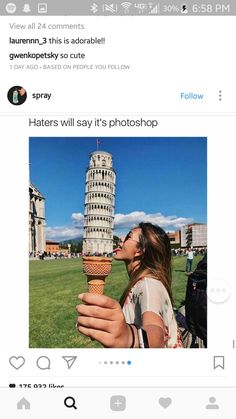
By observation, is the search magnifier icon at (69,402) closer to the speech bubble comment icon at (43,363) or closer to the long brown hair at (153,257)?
the speech bubble comment icon at (43,363)

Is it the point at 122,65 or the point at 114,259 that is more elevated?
the point at 122,65

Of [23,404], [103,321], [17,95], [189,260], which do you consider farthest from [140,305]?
[17,95]

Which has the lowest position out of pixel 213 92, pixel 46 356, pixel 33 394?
pixel 33 394

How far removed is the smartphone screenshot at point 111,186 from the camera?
6.50 ft

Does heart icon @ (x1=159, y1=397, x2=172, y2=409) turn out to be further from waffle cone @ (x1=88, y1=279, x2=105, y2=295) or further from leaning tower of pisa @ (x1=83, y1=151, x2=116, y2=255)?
leaning tower of pisa @ (x1=83, y1=151, x2=116, y2=255)

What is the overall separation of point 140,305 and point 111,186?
0.57 meters

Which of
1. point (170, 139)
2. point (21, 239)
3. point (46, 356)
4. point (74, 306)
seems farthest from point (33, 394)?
point (170, 139)

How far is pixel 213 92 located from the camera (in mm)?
2000

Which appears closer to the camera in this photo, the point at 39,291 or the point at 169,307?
the point at 169,307

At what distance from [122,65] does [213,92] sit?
17.4 inches

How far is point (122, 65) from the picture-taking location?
6.51 feet

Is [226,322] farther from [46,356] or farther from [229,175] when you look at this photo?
[46,356]

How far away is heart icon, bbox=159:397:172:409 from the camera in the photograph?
2033mm

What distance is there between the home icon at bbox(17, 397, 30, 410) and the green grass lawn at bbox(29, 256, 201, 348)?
27cm
